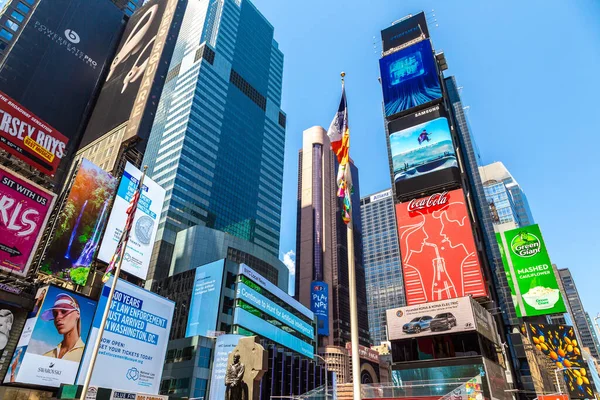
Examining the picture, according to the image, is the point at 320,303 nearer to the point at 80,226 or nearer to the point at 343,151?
the point at 80,226

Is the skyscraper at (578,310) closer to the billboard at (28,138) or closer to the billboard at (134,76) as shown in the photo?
the billboard at (134,76)

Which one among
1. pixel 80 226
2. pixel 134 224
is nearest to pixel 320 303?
pixel 134 224

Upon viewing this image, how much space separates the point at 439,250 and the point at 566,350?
90.7 feet

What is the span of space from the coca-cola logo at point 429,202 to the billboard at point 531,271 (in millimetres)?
14067

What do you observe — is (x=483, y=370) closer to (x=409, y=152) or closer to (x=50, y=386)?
(x=409, y=152)

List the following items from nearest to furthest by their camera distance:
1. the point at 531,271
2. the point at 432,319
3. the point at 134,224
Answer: the point at 432,319, the point at 134,224, the point at 531,271

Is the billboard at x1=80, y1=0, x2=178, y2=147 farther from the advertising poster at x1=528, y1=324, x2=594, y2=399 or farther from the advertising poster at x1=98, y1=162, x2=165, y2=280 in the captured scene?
the advertising poster at x1=528, y1=324, x2=594, y2=399

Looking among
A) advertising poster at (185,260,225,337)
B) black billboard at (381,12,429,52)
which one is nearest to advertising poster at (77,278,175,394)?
advertising poster at (185,260,225,337)

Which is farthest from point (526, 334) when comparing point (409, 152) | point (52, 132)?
point (52, 132)

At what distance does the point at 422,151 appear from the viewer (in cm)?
5872

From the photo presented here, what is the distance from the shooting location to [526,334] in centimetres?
6319

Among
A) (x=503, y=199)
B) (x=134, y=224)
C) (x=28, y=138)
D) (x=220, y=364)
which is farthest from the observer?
(x=503, y=199)

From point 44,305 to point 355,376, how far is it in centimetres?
3252

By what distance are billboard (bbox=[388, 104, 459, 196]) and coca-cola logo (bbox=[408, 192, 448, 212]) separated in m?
1.63
